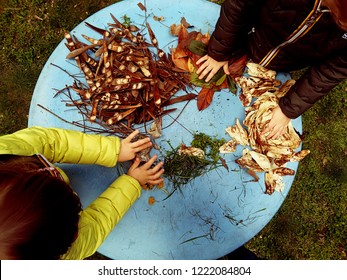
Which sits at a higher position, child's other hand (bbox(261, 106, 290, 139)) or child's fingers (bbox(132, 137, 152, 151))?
child's fingers (bbox(132, 137, 152, 151))

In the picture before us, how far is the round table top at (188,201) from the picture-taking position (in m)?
1.52

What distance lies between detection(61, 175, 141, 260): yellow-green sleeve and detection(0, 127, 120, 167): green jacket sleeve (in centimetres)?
11

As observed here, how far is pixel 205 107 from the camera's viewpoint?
157 centimetres

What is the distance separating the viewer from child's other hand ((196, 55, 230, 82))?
1.53 metres

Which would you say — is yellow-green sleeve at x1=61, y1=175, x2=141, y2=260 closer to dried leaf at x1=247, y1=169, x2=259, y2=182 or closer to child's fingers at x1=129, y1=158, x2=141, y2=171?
child's fingers at x1=129, y1=158, x2=141, y2=171

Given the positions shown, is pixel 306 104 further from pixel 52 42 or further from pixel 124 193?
pixel 52 42

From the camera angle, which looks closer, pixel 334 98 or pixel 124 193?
pixel 124 193

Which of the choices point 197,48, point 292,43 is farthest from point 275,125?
point 197,48

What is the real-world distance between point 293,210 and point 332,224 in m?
0.25

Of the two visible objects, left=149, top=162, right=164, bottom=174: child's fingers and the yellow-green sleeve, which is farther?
left=149, top=162, right=164, bottom=174: child's fingers

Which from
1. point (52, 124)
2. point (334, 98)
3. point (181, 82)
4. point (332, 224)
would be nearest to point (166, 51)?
point (181, 82)

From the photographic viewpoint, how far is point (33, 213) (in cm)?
103

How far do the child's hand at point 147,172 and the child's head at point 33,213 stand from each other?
0.39 m

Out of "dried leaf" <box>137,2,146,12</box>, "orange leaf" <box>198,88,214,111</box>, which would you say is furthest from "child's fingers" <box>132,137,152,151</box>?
"dried leaf" <box>137,2,146,12</box>
